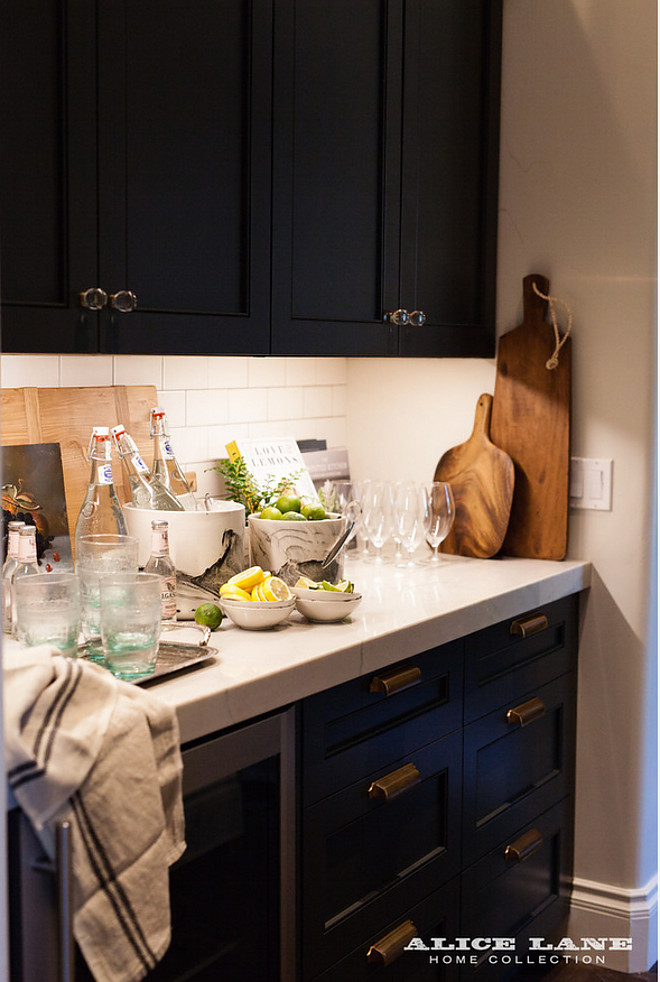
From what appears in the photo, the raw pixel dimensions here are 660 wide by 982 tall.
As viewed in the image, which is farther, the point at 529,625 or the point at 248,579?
the point at 529,625

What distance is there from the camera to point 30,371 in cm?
218

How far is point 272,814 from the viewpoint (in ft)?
5.91

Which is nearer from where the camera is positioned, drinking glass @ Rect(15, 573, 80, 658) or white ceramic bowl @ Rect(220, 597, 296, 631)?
drinking glass @ Rect(15, 573, 80, 658)

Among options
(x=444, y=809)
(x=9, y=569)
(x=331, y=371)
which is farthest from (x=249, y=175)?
(x=444, y=809)

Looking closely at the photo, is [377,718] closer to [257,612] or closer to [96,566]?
[257,612]

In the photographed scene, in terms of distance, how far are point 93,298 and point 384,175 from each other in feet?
3.21

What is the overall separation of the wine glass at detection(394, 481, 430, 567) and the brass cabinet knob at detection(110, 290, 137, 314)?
1.08 m

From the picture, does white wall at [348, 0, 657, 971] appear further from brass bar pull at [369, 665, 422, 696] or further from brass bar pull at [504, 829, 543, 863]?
brass bar pull at [369, 665, 422, 696]

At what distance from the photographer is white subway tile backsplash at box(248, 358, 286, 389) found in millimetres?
2859

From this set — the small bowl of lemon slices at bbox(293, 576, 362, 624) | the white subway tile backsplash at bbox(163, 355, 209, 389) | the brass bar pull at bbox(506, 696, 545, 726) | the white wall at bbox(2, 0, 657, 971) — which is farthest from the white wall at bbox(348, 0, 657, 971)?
the small bowl of lemon slices at bbox(293, 576, 362, 624)

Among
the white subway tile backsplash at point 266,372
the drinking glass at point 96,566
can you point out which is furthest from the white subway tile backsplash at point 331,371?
the drinking glass at point 96,566

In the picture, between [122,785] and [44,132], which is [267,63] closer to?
[44,132]

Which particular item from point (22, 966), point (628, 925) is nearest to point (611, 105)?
point (628, 925)

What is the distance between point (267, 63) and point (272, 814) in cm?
141
